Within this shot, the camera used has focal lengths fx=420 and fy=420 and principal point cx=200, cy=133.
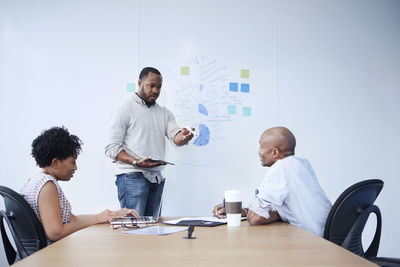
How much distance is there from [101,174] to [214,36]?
5.28 feet

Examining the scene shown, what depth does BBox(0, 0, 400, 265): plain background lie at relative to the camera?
3.72 metres

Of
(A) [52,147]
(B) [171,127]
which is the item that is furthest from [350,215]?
(B) [171,127]

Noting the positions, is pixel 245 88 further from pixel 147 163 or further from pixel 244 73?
pixel 147 163

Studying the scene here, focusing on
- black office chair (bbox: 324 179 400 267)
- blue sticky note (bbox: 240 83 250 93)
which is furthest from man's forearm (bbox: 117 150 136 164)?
black office chair (bbox: 324 179 400 267)

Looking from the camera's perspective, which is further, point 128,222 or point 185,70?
point 185,70

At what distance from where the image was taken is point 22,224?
1.68 meters

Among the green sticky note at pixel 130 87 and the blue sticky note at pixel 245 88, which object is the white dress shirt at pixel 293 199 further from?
the green sticky note at pixel 130 87

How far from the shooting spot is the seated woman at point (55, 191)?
174 cm

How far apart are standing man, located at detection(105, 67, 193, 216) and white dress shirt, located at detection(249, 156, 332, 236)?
4.16ft

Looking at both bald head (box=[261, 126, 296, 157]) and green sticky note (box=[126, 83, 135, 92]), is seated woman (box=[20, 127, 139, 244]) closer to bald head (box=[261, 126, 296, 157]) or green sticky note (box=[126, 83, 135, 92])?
bald head (box=[261, 126, 296, 157])

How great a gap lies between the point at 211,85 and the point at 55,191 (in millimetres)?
2223

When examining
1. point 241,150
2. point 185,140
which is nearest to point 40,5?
point 185,140

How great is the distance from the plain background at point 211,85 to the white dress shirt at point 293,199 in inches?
75.2

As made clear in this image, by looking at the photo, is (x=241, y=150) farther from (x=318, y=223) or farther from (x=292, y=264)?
(x=292, y=264)
